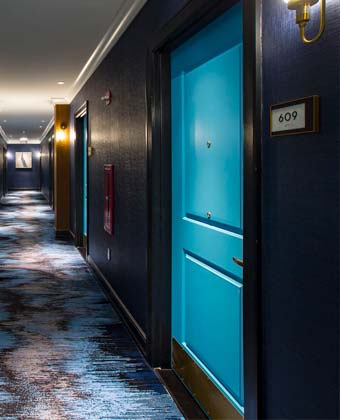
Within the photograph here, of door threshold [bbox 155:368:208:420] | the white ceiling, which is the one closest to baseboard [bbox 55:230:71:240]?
the white ceiling

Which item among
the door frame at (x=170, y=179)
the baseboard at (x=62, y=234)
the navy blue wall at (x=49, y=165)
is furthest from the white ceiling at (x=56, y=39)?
the navy blue wall at (x=49, y=165)

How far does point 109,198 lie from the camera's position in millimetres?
5117

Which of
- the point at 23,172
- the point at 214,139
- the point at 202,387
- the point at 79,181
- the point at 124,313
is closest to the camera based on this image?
the point at 214,139

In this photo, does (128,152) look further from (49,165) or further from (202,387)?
(49,165)

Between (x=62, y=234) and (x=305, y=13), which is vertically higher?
(x=305, y=13)

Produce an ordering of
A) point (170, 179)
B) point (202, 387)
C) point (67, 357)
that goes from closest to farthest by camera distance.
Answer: point (202, 387) < point (170, 179) < point (67, 357)

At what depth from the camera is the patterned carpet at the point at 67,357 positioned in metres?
2.79

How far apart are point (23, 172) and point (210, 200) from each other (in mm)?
27198

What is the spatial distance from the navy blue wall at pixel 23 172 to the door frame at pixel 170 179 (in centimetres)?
2599

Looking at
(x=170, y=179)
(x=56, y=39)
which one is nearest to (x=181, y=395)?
(x=170, y=179)

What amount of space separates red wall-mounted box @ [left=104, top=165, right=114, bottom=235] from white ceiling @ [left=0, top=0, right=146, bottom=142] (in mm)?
1126

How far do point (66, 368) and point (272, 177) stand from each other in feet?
6.96

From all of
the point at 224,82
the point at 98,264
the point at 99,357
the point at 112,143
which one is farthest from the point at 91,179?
the point at 224,82

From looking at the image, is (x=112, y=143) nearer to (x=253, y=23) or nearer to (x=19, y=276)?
(x=19, y=276)
